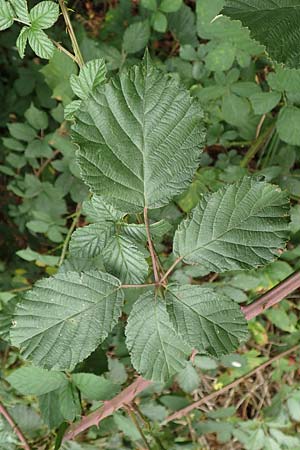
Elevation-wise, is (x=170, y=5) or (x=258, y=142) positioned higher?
(x=170, y=5)

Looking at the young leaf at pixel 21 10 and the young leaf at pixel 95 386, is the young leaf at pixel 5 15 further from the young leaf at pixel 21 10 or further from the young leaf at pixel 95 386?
the young leaf at pixel 95 386

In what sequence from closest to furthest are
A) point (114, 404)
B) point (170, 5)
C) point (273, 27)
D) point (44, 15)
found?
point (273, 27) < point (44, 15) < point (114, 404) < point (170, 5)

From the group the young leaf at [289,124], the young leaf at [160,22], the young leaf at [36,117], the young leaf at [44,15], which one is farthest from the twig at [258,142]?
the young leaf at [44,15]

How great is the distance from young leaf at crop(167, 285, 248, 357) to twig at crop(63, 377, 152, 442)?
0.66 ft

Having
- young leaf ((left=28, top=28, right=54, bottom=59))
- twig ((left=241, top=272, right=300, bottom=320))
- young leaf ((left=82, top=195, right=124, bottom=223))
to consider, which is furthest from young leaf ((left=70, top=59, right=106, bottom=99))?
twig ((left=241, top=272, right=300, bottom=320))

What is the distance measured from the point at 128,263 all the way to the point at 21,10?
0.52 m

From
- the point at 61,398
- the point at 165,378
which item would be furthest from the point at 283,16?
the point at 61,398

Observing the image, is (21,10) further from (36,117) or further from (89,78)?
(36,117)

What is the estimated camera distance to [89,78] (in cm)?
96

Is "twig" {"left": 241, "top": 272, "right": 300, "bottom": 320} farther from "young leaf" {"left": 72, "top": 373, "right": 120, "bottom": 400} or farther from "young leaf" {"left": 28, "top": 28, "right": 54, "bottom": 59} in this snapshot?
"young leaf" {"left": 28, "top": 28, "right": 54, "bottom": 59}

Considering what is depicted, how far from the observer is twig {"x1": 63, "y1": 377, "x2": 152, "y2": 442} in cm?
110

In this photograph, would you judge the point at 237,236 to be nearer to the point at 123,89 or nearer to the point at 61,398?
the point at 123,89

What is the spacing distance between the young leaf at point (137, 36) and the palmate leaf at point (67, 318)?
106 cm

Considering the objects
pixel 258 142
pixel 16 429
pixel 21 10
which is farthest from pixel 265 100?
pixel 16 429
